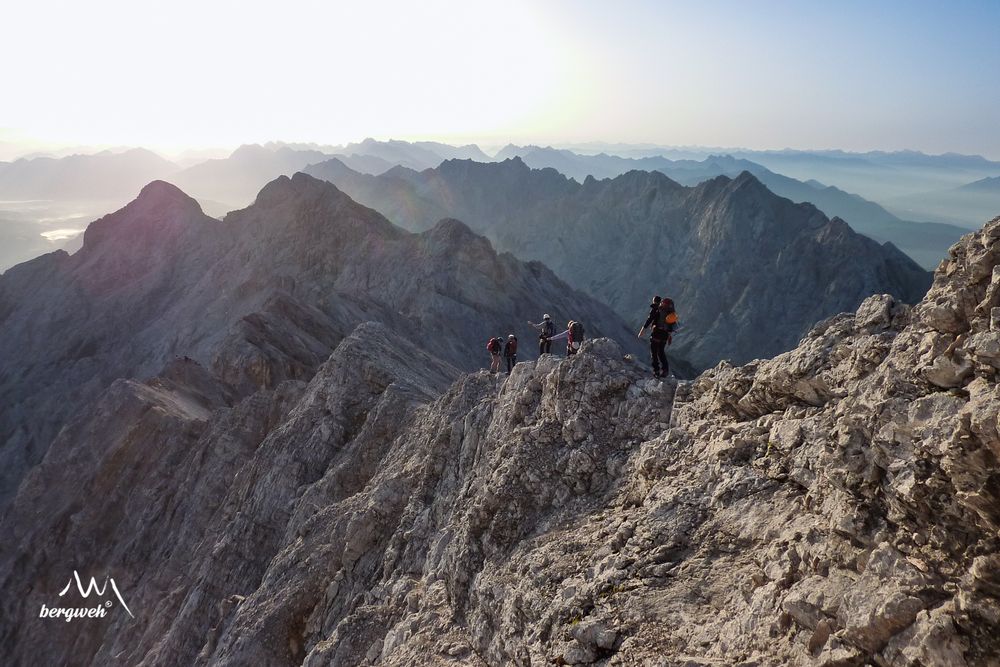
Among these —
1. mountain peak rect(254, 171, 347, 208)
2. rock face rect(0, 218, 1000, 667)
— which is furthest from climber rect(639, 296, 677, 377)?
mountain peak rect(254, 171, 347, 208)

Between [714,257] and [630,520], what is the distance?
130 meters

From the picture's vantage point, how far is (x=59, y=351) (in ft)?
241

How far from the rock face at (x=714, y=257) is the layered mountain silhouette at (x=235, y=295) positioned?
115 feet

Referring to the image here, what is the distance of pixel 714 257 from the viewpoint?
133 m

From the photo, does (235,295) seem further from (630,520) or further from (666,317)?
(630,520)

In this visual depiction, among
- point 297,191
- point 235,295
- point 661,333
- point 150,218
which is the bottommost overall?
point 235,295

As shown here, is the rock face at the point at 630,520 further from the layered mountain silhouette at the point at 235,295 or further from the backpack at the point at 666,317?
the layered mountain silhouette at the point at 235,295

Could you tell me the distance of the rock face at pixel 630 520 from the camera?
23.2 feet

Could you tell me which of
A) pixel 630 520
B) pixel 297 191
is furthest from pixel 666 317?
pixel 297 191

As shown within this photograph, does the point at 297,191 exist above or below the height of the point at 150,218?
above

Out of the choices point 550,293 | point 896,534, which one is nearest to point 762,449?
point 896,534

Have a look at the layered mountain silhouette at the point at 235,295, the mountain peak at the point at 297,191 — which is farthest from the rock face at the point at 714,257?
the mountain peak at the point at 297,191

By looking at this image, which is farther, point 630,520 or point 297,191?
point 297,191

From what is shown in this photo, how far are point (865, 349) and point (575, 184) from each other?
188 m
